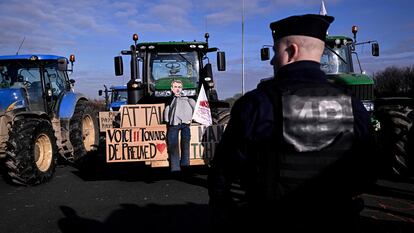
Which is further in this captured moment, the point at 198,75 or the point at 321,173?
the point at 198,75

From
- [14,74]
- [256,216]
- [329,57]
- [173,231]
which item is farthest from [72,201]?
[329,57]

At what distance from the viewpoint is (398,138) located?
23.0 ft

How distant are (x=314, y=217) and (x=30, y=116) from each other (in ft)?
24.9

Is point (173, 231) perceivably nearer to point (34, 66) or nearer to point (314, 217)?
point (314, 217)

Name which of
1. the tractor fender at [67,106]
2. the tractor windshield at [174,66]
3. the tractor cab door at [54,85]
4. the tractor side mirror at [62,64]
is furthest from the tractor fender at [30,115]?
the tractor windshield at [174,66]

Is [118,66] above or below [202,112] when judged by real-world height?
above

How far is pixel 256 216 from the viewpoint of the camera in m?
1.90

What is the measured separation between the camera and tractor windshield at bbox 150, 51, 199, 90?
9.59m

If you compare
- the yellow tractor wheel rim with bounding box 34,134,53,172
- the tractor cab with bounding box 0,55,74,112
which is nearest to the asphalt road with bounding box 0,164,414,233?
the yellow tractor wheel rim with bounding box 34,134,53,172

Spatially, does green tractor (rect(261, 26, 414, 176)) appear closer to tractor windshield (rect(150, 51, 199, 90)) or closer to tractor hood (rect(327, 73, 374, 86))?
tractor hood (rect(327, 73, 374, 86))

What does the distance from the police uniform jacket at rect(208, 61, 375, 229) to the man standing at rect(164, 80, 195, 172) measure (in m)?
4.93

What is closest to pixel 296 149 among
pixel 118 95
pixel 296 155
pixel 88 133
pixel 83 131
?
pixel 296 155

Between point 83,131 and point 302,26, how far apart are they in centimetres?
919

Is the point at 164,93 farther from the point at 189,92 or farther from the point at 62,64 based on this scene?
the point at 62,64
